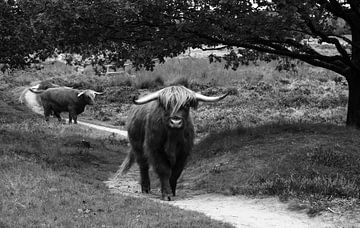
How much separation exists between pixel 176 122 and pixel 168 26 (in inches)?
187

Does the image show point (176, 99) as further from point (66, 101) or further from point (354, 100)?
point (66, 101)

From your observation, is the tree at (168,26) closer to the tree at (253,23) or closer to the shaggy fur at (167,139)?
the tree at (253,23)

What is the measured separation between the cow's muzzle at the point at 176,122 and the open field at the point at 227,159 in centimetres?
161

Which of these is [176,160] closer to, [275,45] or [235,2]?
[235,2]

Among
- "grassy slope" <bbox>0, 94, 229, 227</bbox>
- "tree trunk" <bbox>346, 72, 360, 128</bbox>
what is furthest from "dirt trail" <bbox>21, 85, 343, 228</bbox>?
"tree trunk" <bbox>346, 72, 360, 128</bbox>

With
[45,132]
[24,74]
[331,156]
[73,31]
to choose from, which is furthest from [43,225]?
[24,74]

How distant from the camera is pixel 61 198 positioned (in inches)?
345

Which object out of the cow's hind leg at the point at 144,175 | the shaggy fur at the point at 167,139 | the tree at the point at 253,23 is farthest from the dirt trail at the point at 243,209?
the tree at the point at 253,23

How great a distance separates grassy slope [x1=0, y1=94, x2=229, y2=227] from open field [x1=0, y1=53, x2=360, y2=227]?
2cm

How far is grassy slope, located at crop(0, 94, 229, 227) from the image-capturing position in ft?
25.2

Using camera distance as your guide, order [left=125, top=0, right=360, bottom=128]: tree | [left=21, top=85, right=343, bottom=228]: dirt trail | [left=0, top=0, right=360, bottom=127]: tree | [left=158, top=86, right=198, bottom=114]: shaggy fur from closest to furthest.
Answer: [left=21, top=85, right=343, bottom=228]: dirt trail
[left=158, top=86, right=198, bottom=114]: shaggy fur
[left=125, top=0, right=360, bottom=128]: tree
[left=0, top=0, right=360, bottom=127]: tree

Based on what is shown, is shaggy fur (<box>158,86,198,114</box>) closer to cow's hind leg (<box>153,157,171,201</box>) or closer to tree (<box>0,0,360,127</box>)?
cow's hind leg (<box>153,157,171,201</box>)

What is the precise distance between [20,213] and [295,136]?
8.10 metres

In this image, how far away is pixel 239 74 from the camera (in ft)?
119
